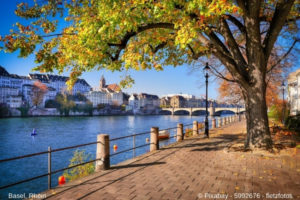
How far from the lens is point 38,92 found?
429 feet

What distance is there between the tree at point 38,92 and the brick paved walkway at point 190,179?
129 metres

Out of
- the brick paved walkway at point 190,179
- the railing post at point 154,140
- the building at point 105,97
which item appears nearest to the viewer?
the brick paved walkway at point 190,179

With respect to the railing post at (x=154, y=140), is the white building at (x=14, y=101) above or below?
above

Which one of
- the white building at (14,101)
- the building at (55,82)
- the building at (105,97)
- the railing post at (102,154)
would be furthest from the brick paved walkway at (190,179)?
the building at (105,97)

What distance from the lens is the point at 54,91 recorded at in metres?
150

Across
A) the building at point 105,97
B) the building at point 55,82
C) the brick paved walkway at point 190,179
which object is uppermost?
the building at point 55,82

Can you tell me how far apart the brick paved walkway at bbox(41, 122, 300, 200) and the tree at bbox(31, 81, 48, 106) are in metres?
129

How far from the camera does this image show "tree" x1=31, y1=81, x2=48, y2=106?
12453 centimetres

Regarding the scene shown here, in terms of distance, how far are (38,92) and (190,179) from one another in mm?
139039

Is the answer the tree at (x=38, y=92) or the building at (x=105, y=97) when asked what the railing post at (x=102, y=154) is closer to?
the tree at (x=38, y=92)

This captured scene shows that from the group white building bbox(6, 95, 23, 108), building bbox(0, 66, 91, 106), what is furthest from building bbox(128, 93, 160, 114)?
white building bbox(6, 95, 23, 108)

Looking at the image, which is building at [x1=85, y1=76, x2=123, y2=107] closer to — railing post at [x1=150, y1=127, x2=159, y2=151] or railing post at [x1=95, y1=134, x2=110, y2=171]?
Result: railing post at [x1=150, y1=127, x2=159, y2=151]

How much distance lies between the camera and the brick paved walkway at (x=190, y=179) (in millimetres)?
5895

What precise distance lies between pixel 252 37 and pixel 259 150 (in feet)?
16.2
